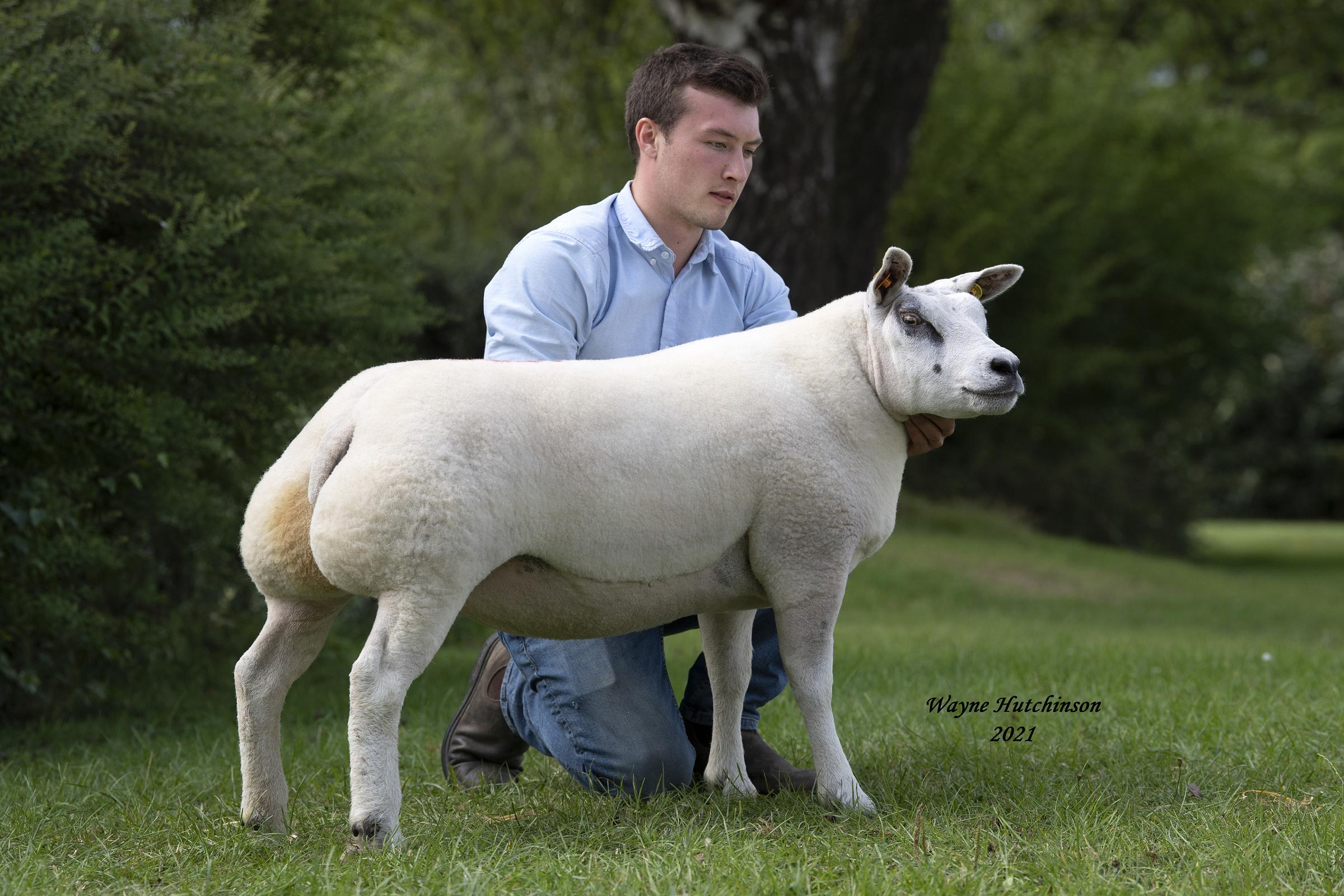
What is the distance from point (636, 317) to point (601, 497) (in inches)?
39.9

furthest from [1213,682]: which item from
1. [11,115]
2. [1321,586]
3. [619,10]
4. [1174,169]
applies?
[1174,169]

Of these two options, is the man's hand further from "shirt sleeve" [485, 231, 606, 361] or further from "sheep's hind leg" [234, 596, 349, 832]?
"sheep's hind leg" [234, 596, 349, 832]

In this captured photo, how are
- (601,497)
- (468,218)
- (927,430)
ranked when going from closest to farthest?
1. (601,497)
2. (927,430)
3. (468,218)

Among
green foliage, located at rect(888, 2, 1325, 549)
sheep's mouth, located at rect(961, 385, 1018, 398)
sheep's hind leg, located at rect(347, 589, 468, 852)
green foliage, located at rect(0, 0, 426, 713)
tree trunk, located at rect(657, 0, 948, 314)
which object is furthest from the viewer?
green foliage, located at rect(888, 2, 1325, 549)

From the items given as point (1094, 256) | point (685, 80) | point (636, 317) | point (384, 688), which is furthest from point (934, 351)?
point (1094, 256)

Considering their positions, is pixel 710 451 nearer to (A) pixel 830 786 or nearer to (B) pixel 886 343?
(B) pixel 886 343

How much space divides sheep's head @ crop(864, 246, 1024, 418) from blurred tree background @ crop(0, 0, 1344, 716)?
2.67 metres

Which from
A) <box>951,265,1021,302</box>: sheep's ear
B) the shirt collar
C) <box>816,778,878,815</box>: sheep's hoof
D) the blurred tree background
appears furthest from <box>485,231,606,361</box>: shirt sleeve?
the blurred tree background

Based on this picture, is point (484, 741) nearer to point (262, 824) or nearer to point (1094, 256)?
point (262, 824)

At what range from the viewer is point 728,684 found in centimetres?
350

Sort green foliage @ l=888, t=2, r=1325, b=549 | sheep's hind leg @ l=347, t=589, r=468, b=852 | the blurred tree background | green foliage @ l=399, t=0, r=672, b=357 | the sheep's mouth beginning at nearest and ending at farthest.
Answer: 1. sheep's hind leg @ l=347, t=589, r=468, b=852
2. the sheep's mouth
3. the blurred tree background
4. green foliage @ l=399, t=0, r=672, b=357
5. green foliage @ l=888, t=2, r=1325, b=549

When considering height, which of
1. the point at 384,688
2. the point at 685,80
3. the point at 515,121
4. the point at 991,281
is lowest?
the point at 384,688

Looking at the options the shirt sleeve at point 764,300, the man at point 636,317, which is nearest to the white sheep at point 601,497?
the man at point 636,317

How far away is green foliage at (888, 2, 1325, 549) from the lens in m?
14.5
